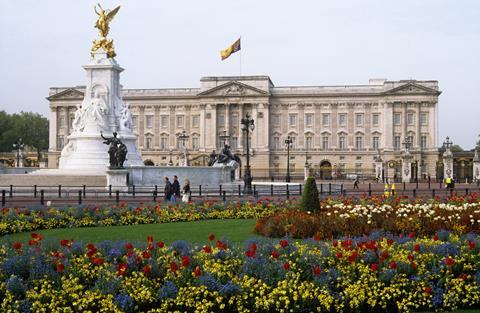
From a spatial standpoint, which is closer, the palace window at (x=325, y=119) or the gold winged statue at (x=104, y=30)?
the gold winged statue at (x=104, y=30)

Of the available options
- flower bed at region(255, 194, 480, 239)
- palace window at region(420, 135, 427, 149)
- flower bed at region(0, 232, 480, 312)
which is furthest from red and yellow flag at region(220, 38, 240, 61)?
flower bed at region(0, 232, 480, 312)

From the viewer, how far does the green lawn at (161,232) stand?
15438 millimetres

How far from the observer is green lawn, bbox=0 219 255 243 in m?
15.4

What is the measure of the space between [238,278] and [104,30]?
3640 centimetres

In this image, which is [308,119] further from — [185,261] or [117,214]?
[185,261]

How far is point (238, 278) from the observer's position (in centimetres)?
909

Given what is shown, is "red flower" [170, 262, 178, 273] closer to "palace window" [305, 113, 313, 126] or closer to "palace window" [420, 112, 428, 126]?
"palace window" [420, 112, 428, 126]

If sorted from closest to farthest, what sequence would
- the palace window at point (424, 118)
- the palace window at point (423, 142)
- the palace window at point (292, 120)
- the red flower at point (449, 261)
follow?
the red flower at point (449, 261)
the palace window at point (424, 118)
the palace window at point (423, 142)
the palace window at point (292, 120)

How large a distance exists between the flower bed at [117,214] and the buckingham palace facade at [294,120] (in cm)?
7405

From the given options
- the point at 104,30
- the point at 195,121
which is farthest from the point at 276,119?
the point at 104,30

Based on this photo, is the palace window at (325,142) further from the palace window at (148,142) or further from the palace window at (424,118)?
the palace window at (148,142)

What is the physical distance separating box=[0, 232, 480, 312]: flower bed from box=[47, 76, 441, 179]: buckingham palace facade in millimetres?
85657

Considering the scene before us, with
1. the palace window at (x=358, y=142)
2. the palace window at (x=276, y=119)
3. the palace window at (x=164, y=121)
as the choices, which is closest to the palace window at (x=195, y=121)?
the palace window at (x=164, y=121)

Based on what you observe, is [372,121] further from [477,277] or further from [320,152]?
[477,277]
